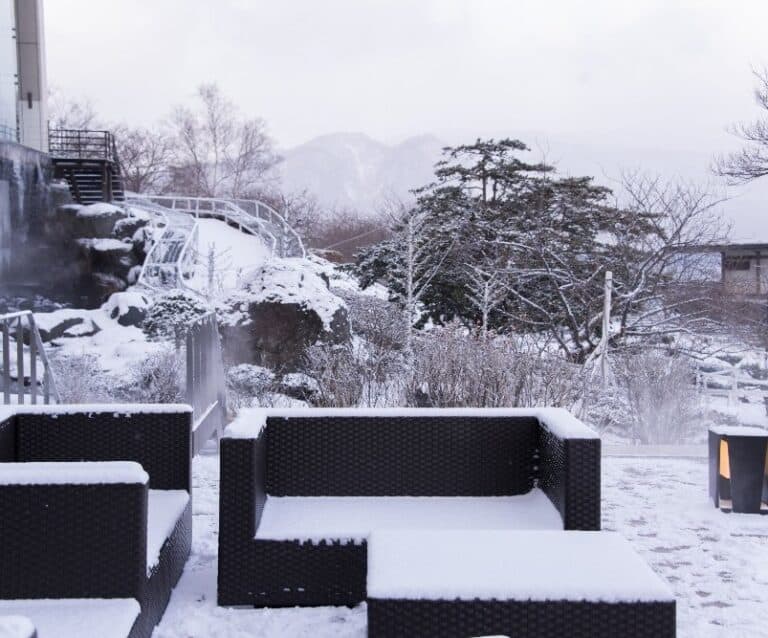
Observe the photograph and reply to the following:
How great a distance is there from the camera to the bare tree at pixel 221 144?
38969 millimetres

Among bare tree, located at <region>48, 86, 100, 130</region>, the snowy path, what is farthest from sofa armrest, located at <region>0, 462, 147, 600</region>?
bare tree, located at <region>48, 86, 100, 130</region>

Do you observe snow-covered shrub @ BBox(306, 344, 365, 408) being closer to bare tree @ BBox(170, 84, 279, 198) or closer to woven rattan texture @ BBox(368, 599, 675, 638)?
woven rattan texture @ BBox(368, 599, 675, 638)

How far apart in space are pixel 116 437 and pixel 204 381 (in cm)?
342

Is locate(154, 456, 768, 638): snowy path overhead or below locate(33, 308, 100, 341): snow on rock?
below

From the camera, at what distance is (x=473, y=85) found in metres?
43.8

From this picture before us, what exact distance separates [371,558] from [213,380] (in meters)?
5.57

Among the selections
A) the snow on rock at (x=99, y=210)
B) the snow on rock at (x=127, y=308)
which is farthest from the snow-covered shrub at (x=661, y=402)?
the snow on rock at (x=99, y=210)

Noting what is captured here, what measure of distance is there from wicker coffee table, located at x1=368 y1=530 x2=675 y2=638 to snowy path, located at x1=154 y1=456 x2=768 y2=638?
864mm

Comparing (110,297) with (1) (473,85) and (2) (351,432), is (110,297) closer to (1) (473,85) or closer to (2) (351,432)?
(2) (351,432)

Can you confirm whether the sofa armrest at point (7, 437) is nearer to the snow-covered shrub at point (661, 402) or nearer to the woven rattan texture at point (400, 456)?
the woven rattan texture at point (400, 456)

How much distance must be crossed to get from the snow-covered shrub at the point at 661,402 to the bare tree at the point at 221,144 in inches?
1231

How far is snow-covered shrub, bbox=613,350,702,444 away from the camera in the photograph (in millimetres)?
8617

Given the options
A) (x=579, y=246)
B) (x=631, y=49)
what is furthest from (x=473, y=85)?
(x=579, y=246)

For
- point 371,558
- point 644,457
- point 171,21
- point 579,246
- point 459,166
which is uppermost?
point 171,21
